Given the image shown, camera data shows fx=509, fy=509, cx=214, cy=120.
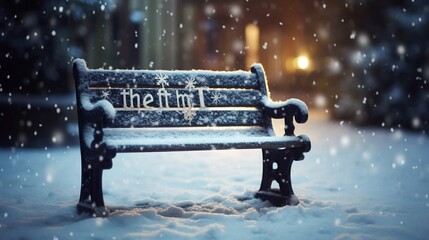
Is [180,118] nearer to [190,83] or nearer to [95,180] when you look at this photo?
[190,83]

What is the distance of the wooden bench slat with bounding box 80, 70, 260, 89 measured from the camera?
427 cm

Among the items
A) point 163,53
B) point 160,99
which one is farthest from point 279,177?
point 163,53

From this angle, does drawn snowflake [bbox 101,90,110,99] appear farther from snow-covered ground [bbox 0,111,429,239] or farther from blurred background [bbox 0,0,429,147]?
blurred background [bbox 0,0,429,147]

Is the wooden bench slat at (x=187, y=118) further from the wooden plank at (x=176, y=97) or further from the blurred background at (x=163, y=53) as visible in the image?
the blurred background at (x=163, y=53)

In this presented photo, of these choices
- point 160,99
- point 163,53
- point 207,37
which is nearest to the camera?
point 160,99

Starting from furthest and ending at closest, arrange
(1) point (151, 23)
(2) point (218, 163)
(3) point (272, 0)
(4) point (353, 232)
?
(3) point (272, 0), (1) point (151, 23), (2) point (218, 163), (4) point (353, 232)

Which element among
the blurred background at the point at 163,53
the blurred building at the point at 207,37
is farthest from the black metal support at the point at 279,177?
the blurred building at the point at 207,37

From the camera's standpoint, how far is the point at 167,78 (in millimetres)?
4504

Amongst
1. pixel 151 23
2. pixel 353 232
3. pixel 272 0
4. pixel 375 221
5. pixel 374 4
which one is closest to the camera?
pixel 353 232

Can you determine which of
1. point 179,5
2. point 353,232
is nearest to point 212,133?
point 353,232

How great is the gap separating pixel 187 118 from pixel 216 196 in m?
0.82

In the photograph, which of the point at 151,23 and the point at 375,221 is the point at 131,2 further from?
the point at 375,221

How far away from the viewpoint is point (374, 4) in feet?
34.6

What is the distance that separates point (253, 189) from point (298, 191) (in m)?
0.45
